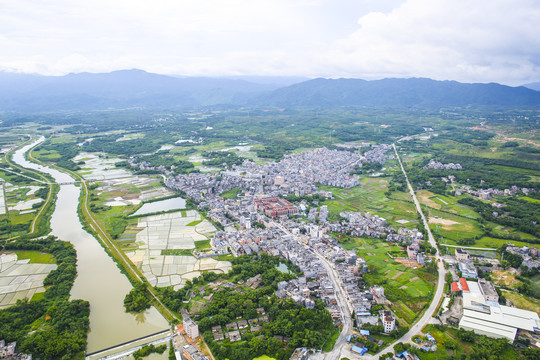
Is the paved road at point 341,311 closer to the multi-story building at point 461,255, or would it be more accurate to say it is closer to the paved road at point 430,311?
the paved road at point 430,311

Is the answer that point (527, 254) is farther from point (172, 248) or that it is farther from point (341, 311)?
point (172, 248)

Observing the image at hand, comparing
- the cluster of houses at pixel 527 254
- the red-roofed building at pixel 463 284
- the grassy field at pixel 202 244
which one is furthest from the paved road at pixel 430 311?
the grassy field at pixel 202 244

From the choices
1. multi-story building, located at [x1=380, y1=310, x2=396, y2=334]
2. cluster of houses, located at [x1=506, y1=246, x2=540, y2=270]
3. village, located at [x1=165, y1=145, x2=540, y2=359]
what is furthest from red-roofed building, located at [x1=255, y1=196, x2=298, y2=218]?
cluster of houses, located at [x1=506, y1=246, x2=540, y2=270]

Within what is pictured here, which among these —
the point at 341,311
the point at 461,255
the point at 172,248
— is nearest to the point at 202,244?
the point at 172,248

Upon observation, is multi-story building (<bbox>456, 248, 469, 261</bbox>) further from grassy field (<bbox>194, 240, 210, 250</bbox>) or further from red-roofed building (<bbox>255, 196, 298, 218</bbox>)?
grassy field (<bbox>194, 240, 210, 250</bbox>)

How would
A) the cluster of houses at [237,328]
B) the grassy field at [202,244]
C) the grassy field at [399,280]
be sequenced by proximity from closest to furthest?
the cluster of houses at [237,328] → the grassy field at [399,280] → the grassy field at [202,244]

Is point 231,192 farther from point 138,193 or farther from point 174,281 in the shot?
point 174,281

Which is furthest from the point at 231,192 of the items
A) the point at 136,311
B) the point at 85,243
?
the point at 136,311
